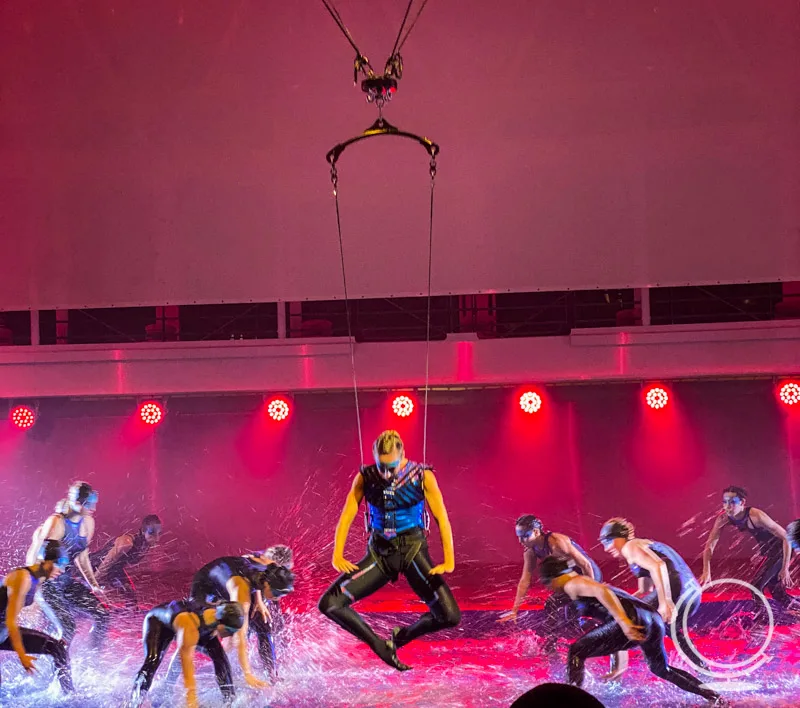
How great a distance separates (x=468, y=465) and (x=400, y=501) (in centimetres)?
254

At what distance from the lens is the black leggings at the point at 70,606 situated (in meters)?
6.64

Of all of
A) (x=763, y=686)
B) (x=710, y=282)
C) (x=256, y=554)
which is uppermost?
(x=710, y=282)

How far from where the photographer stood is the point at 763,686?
619 cm

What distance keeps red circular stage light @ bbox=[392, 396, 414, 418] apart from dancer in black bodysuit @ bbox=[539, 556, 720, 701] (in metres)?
1.91

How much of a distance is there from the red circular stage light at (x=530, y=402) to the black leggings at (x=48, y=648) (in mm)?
3705

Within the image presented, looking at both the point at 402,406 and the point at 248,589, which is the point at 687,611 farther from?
the point at 248,589

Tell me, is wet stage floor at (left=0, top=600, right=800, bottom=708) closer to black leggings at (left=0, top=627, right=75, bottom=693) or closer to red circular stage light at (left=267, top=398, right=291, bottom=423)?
black leggings at (left=0, top=627, right=75, bottom=693)

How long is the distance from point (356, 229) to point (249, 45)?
1.54 meters

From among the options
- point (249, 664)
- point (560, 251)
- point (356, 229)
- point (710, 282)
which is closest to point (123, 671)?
point (249, 664)

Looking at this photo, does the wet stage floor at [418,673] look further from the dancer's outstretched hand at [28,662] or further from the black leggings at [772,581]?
the black leggings at [772,581]

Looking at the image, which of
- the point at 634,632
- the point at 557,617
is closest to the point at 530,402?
the point at 557,617

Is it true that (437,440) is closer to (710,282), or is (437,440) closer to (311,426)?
(311,426)

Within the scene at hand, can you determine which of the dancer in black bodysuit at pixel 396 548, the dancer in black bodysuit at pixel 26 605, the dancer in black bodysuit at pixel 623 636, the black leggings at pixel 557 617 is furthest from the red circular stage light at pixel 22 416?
the dancer in black bodysuit at pixel 623 636

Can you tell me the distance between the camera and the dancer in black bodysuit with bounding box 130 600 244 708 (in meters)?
6.09
